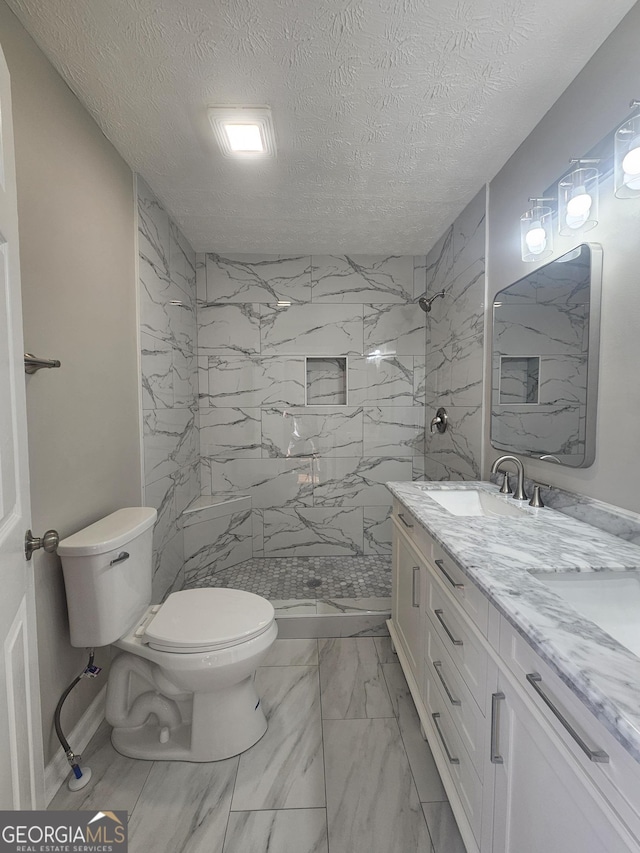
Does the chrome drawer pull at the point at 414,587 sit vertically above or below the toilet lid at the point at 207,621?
above

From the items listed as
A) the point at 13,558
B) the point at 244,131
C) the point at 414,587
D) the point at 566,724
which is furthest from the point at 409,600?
the point at 244,131

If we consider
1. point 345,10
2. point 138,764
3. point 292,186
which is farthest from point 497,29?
point 138,764

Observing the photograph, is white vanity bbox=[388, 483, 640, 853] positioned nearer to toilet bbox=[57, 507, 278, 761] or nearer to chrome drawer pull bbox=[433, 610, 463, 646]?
chrome drawer pull bbox=[433, 610, 463, 646]

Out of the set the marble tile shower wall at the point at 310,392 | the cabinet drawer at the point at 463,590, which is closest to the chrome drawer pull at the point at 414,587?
the cabinet drawer at the point at 463,590

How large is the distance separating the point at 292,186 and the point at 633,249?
159cm

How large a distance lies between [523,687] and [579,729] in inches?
6.7

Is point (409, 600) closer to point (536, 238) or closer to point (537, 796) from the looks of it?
point (537, 796)

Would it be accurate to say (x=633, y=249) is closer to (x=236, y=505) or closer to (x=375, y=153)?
(x=375, y=153)

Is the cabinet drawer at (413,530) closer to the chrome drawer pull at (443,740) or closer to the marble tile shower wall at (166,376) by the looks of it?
the chrome drawer pull at (443,740)

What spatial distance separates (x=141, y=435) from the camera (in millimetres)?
2057

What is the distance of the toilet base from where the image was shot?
4.79ft

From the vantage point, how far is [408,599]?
177 centimetres

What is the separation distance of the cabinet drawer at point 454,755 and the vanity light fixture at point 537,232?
166 centimetres

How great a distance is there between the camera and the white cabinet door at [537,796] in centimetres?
59
